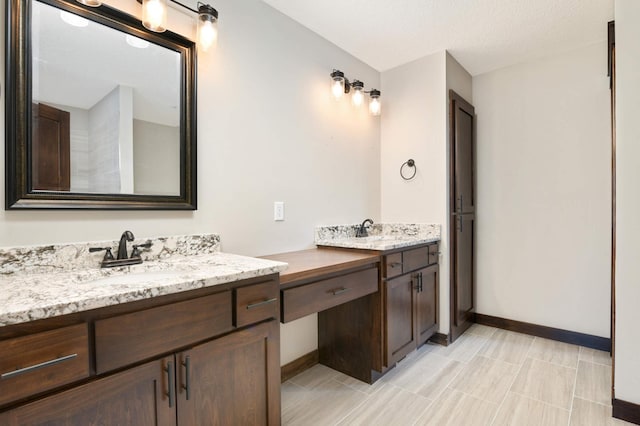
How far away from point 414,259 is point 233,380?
1535 mm

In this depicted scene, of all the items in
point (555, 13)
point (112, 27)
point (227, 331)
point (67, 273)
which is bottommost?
point (227, 331)

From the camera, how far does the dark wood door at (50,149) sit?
1249 millimetres

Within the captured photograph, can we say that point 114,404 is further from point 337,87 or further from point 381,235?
point 381,235

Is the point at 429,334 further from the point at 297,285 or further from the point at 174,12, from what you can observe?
the point at 174,12

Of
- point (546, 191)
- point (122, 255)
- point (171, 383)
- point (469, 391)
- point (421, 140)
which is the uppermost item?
point (421, 140)

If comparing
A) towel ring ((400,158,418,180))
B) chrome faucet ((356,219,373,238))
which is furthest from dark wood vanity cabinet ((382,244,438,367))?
towel ring ((400,158,418,180))

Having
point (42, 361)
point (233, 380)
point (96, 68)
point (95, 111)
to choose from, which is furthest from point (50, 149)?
point (233, 380)

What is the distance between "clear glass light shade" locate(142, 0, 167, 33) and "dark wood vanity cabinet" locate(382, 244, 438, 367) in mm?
1708

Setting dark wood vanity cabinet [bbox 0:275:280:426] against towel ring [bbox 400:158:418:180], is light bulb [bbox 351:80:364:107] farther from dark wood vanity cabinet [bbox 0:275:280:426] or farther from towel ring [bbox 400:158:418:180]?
dark wood vanity cabinet [bbox 0:275:280:426]

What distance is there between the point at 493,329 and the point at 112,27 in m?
3.50

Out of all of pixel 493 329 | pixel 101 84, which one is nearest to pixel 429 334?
pixel 493 329

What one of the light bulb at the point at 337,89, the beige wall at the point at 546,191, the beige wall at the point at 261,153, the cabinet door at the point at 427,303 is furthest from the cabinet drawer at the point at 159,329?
the beige wall at the point at 546,191

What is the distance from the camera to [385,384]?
2061 mm

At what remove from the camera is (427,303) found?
251cm
